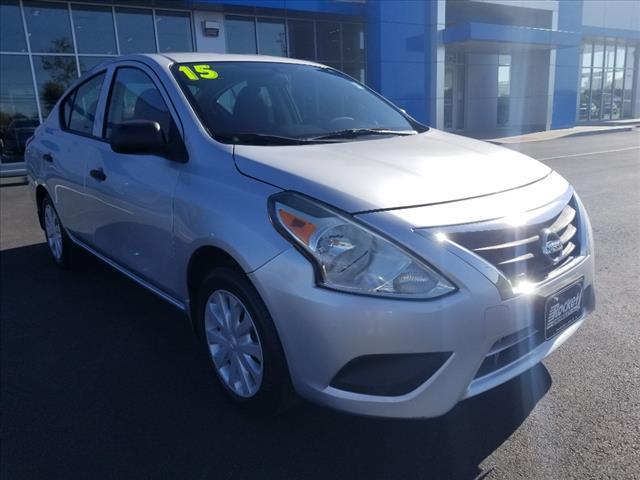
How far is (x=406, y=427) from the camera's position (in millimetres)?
2447

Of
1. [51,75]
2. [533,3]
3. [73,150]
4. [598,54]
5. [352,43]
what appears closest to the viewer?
[73,150]

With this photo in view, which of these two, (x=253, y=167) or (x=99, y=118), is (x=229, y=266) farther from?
(x=99, y=118)

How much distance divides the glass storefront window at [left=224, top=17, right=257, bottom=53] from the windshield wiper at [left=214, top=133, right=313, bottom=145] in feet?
45.0

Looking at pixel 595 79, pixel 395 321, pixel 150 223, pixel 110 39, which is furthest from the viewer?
pixel 595 79

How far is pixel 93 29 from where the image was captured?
1335cm

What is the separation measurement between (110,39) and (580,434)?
Result: 14305 millimetres

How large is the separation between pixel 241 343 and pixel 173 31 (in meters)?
14.0

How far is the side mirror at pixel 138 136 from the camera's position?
8.75ft

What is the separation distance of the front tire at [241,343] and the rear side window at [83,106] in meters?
1.97

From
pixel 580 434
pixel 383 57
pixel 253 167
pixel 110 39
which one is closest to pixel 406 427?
pixel 580 434

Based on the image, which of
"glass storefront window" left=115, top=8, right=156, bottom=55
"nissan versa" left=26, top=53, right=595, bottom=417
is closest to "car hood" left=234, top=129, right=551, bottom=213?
"nissan versa" left=26, top=53, right=595, bottom=417

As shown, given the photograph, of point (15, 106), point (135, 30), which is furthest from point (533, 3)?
point (15, 106)

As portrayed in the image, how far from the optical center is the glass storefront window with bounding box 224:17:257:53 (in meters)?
15.4

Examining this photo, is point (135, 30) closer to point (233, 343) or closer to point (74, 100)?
point (74, 100)
